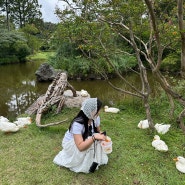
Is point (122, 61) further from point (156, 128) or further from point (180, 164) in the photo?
point (180, 164)

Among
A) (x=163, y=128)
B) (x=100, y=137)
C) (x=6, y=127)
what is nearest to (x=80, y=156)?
(x=100, y=137)

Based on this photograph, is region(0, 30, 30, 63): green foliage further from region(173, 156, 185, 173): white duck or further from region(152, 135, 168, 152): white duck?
region(173, 156, 185, 173): white duck

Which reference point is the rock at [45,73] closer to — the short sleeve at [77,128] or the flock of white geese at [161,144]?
the flock of white geese at [161,144]

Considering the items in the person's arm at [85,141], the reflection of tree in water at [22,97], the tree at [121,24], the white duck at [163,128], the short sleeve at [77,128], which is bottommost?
the reflection of tree in water at [22,97]

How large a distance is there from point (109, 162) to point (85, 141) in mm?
638

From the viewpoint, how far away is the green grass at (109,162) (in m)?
2.56

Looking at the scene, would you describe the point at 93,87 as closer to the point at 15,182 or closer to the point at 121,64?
the point at 121,64

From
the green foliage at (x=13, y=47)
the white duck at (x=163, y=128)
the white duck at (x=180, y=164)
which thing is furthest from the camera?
the green foliage at (x=13, y=47)

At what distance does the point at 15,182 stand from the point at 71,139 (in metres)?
0.79

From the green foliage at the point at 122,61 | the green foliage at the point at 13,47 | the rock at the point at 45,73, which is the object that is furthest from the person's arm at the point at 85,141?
the green foliage at the point at 13,47

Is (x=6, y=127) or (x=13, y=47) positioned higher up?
(x=13, y=47)

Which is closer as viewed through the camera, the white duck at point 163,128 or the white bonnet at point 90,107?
the white bonnet at point 90,107

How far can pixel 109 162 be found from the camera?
2.90 meters

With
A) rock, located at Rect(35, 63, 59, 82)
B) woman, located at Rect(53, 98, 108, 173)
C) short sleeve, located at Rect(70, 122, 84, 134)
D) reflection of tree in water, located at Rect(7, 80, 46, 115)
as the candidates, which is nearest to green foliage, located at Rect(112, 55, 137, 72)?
rock, located at Rect(35, 63, 59, 82)
